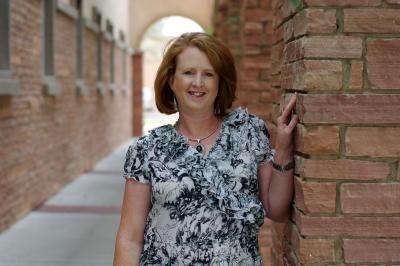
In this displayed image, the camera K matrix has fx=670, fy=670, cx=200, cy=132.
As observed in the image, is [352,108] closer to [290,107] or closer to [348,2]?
[290,107]

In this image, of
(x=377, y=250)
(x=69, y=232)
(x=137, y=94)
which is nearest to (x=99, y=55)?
(x=137, y=94)

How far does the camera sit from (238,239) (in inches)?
86.8

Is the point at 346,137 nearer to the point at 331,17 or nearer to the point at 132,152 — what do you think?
A: the point at 331,17

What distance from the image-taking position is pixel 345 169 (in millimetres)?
2168

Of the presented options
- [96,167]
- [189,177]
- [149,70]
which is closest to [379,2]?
[189,177]

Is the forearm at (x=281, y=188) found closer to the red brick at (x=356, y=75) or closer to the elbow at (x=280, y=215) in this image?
the elbow at (x=280, y=215)

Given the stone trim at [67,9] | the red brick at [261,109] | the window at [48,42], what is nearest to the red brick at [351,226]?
the red brick at [261,109]

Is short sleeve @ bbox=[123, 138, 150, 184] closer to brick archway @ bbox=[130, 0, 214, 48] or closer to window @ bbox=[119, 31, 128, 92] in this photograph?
window @ bbox=[119, 31, 128, 92]

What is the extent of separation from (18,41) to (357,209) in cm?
641

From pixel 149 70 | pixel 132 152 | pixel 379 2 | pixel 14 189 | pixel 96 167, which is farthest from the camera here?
pixel 149 70

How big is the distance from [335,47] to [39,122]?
745 centimetres

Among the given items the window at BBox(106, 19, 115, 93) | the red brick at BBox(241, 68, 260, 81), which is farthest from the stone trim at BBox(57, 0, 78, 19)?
the window at BBox(106, 19, 115, 93)

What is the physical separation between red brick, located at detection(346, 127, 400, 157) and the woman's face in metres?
0.48

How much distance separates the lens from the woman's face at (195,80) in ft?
7.41
